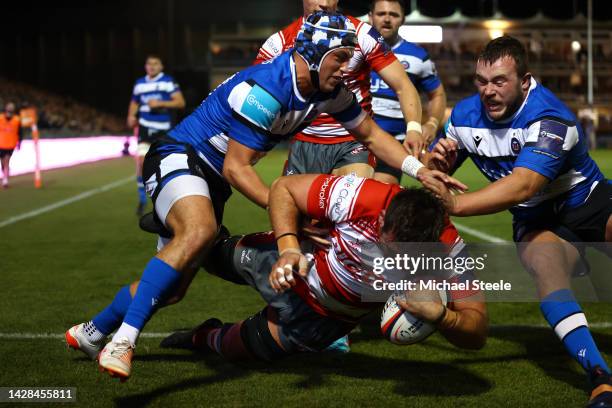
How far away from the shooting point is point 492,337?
6.04 m

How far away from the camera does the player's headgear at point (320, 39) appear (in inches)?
186

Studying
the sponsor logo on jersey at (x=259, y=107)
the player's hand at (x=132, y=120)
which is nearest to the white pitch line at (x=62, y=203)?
the player's hand at (x=132, y=120)

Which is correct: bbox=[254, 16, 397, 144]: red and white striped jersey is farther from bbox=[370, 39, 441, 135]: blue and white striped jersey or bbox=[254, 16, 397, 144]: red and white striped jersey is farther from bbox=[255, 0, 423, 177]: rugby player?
bbox=[370, 39, 441, 135]: blue and white striped jersey

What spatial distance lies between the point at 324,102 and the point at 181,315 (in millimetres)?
2427

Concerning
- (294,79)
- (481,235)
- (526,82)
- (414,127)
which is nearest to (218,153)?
(294,79)

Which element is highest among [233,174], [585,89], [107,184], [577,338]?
[233,174]

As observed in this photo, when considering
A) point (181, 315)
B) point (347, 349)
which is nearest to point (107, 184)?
point (181, 315)

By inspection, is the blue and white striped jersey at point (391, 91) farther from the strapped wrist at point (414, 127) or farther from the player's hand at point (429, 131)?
the strapped wrist at point (414, 127)

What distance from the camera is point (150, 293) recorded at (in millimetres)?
4539

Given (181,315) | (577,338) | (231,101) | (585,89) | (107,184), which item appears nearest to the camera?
(577,338)

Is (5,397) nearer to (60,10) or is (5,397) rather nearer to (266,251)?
(266,251)

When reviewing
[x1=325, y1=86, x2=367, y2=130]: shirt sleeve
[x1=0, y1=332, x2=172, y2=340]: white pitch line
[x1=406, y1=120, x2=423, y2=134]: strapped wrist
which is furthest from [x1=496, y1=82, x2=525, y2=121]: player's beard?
[x1=0, y1=332, x2=172, y2=340]: white pitch line

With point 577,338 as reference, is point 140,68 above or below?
below

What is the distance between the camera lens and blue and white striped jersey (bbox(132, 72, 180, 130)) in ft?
50.9
